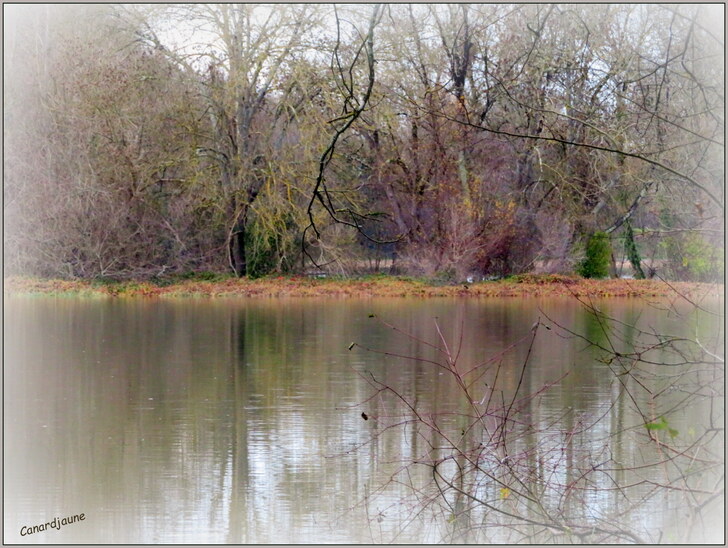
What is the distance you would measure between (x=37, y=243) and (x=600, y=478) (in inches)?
654

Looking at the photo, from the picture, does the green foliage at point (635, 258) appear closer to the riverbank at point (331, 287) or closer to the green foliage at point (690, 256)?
the riverbank at point (331, 287)

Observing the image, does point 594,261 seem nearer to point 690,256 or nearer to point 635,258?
point 635,258

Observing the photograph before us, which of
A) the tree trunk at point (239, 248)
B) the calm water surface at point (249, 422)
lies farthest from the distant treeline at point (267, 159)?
the calm water surface at point (249, 422)

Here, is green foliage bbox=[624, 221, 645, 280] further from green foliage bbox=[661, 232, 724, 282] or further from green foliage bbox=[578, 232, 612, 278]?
green foliage bbox=[661, 232, 724, 282]

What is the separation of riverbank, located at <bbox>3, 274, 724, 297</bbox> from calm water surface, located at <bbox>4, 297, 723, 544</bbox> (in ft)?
15.9

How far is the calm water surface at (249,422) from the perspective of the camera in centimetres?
554

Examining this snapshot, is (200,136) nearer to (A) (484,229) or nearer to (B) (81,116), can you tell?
(B) (81,116)

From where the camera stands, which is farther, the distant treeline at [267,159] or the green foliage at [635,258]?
the green foliage at [635,258]

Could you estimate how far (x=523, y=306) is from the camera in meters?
18.9

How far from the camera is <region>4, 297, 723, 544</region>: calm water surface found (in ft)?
18.2

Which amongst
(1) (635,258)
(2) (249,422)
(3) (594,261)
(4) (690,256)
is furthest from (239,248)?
(2) (249,422)

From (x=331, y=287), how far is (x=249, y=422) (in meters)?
13.4

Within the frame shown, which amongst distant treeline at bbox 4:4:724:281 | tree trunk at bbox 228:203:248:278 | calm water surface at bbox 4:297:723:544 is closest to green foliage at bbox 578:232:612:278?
distant treeline at bbox 4:4:724:281

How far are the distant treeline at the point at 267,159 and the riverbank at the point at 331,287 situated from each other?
0.50 meters
